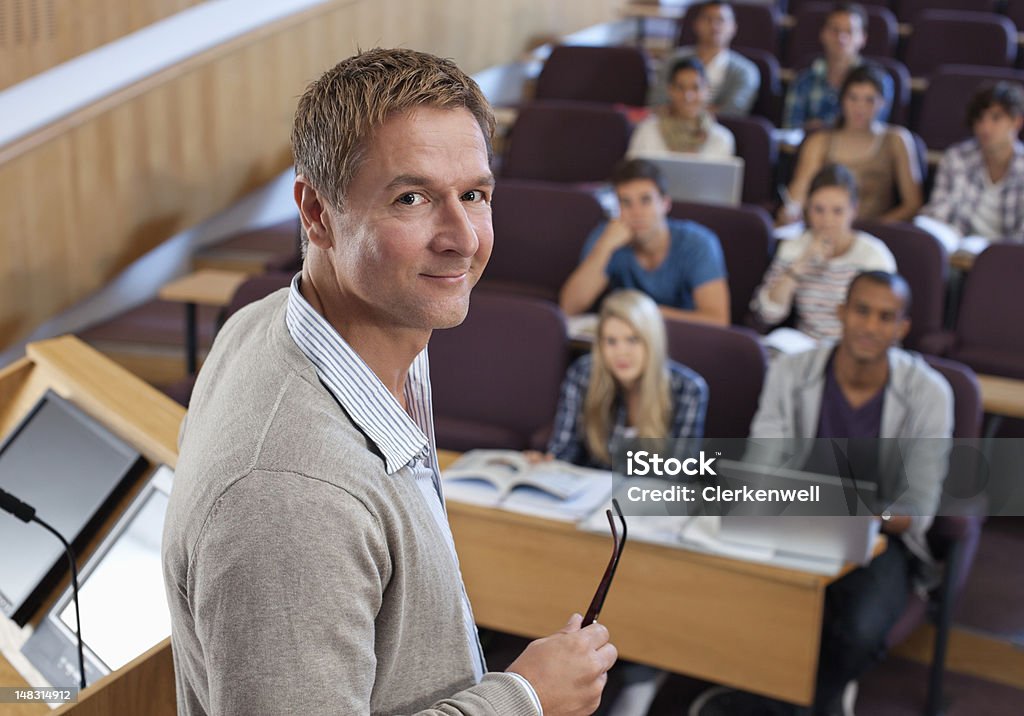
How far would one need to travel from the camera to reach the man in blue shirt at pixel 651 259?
306 cm

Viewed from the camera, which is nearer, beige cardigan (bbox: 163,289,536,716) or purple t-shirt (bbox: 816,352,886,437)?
beige cardigan (bbox: 163,289,536,716)

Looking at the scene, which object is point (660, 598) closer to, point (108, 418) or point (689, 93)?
point (108, 418)

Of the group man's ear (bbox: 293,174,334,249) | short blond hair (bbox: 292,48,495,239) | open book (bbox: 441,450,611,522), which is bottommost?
open book (bbox: 441,450,611,522)

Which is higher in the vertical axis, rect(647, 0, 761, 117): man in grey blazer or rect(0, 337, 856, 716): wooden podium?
rect(647, 0, 761, 117): man in grey blazer

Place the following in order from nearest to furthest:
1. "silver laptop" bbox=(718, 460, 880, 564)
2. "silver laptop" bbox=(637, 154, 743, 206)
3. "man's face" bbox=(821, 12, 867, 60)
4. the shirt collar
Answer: the shirt collar < "silver laptop" bbox=(718, 460, 880, 564) < "silver laptop" bbox=(637, 154, 743, 206) < "man's face" bbox=(821, 12, 867, 60)

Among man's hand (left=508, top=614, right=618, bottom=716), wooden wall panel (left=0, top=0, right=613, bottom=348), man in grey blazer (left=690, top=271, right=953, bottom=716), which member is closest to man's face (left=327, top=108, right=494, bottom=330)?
man's hand (left=508, top=614, right=618, bottom=716)

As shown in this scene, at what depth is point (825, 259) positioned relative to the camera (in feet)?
10.0

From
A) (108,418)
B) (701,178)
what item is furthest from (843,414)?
(108,418)

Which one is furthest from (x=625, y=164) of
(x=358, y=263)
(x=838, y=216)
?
(x=358, y=263)

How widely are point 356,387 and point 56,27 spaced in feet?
9.53

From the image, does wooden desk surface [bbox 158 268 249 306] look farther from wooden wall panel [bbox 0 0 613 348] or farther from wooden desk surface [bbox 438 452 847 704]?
wooden desk surface [bbox 438 452 847 704]

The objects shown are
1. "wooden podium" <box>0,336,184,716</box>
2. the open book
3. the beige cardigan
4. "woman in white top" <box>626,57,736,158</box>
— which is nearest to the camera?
the beige cardigan

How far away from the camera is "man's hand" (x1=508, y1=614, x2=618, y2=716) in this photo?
0.76 metres

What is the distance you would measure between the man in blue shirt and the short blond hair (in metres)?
2.31
